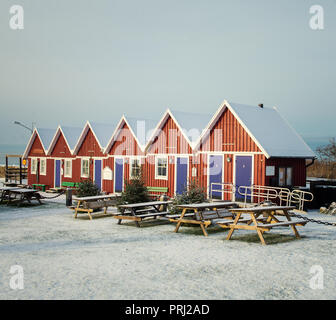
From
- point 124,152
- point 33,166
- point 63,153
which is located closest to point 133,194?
point 124,152

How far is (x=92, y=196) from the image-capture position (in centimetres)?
1708

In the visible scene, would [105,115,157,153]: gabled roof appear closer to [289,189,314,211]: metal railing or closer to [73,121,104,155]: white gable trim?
[73,121,104,155]: white gable trim

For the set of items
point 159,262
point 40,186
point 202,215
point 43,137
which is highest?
point 43,137

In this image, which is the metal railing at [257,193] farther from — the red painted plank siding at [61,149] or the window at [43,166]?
the window at [43,166]

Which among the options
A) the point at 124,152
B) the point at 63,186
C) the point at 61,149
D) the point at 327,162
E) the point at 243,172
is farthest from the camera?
the point at 327,162

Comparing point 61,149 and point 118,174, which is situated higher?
point 61,149

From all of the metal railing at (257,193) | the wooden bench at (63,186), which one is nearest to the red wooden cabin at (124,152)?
the wooden bench at (63,186)

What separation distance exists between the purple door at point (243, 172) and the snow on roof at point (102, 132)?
1075cm

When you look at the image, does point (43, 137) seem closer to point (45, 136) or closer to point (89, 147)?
point (45, 136)

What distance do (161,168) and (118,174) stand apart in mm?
3609

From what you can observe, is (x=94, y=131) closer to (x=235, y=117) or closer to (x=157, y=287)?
(x=235, y=117)

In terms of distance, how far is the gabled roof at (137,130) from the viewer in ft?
82.6

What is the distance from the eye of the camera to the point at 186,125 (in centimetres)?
2358
